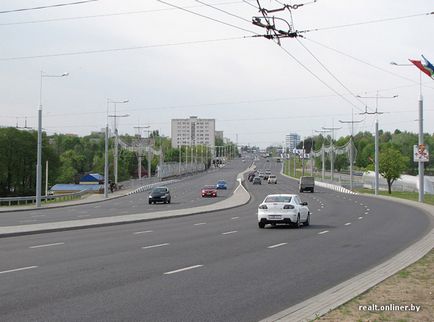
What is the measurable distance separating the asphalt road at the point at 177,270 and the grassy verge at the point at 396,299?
43.4 inches

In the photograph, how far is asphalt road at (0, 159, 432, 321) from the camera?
9.64m

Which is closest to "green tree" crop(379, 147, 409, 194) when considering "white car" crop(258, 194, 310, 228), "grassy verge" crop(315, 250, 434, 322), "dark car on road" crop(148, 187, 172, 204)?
"dark car on road" crop(148, 187, 172, 204)

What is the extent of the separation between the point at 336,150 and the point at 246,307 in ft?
328

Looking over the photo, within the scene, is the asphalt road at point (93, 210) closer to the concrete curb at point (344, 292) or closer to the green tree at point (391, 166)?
the concrete curb at point (344, 292)

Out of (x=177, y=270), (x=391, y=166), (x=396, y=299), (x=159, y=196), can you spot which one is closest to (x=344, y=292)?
(x=396, y=299)

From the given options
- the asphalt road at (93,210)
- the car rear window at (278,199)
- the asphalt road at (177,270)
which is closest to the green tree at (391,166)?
the asphalt road at (93,210)

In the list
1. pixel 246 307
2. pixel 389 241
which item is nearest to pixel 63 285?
pixel 246 307

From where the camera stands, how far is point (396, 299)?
982 centimetres

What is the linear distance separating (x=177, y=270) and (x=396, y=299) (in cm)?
536

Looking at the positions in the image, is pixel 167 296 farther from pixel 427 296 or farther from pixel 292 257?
pixel 292 257

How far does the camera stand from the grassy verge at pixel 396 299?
8.44m

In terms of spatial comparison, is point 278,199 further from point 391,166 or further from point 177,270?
point 391,166

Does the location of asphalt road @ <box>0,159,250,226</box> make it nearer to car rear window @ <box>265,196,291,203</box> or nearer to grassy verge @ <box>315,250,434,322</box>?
car rear window @ <box>265,196,291,203</box>

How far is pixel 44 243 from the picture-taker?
2011cm
